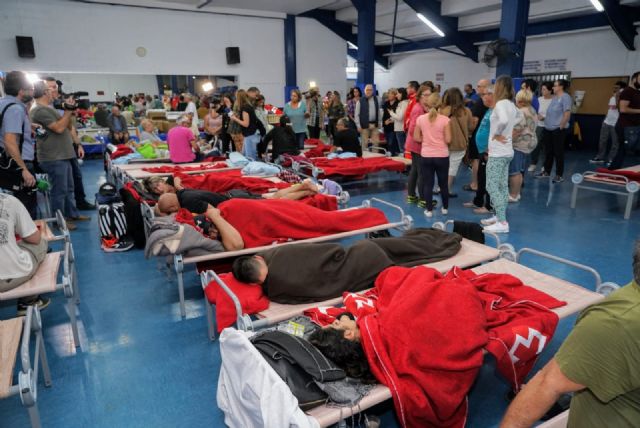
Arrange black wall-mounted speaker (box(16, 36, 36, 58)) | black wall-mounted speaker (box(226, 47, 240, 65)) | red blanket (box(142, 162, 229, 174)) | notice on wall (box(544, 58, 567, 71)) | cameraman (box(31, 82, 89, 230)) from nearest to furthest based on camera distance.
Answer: cameraman (box(31, 82, 89, 230))
red blanket (box(142, 162, 229, 174))
black wall-mounted speaker (box(16, 36, 36, 58))
notice on wall (box(544, 58, 567, 71))
black wall-mounted speaker (box(226, 47, 240, 65))

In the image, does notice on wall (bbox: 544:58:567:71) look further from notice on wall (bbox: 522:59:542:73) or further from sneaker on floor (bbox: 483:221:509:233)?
sneaker on floor (bbox: 483:221:509:233)

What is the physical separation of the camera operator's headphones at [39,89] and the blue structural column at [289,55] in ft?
29.5

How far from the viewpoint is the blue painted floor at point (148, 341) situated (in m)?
2.29

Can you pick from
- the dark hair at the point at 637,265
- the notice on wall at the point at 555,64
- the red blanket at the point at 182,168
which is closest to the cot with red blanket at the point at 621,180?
the dark hair at the point at 637,265

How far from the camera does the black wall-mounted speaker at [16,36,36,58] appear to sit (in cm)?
966

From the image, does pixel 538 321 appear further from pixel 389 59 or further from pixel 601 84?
pixel 389 59

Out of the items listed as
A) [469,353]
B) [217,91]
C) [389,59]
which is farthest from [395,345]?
[389,59]

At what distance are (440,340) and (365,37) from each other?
10.1m

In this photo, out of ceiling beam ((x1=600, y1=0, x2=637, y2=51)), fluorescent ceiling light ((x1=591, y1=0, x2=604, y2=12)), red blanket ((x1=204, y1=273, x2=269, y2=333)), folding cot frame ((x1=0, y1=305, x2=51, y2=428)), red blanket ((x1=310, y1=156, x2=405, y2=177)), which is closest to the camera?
folding cot frame ((x1=0, y1=305, x2=51, y2=428))

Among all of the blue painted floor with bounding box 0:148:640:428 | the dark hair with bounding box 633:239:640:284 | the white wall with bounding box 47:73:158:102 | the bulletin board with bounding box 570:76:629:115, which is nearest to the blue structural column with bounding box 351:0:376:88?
the bulletin board with bounding box 570:76:629:115

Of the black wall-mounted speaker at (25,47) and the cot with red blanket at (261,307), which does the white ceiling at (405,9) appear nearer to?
the black wall-mounted speaker at (25,47)

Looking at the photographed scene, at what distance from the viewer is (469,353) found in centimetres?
192

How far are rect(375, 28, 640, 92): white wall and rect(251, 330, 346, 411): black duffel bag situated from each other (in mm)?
11489

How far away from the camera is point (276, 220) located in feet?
11.6
